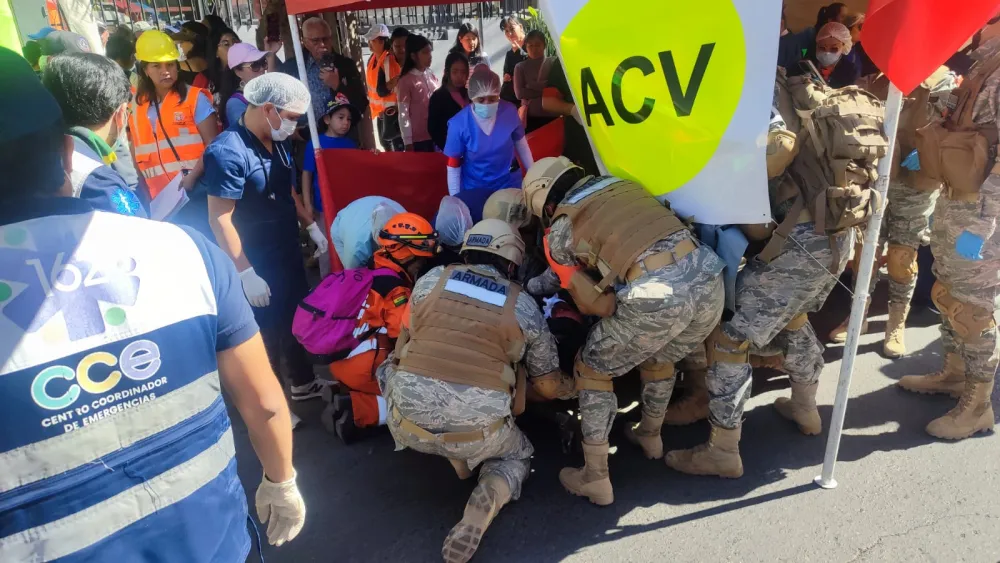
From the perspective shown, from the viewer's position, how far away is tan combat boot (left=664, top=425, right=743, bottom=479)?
9.30 feet

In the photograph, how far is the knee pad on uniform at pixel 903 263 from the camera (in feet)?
12.5

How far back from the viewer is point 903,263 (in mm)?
3826

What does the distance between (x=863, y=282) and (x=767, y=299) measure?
0.40 meters

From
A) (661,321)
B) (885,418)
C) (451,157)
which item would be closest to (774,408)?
(885,418)

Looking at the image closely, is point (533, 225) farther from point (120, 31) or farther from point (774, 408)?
point (120, 31)

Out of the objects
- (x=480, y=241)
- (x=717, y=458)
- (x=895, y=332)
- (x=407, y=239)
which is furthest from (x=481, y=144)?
(x=895, y=332)

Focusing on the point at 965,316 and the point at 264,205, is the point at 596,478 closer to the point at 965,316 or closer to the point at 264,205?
the point at 965,316

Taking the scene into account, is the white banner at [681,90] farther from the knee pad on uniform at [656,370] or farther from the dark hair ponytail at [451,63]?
the dark hair ponytail at [451,63]

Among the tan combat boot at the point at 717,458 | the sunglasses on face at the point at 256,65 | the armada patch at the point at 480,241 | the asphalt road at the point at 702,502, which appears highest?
the sunglasses on face at the point at 256,65

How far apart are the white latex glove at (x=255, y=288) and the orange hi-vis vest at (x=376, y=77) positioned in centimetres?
412

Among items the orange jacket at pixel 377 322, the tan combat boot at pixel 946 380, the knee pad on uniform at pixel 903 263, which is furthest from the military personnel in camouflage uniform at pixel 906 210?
the orange jacket at pixel 377 322

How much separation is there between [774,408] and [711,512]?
993 mm

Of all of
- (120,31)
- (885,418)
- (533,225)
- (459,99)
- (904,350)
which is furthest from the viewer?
(459,99)

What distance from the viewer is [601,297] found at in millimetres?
2617
